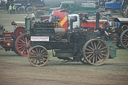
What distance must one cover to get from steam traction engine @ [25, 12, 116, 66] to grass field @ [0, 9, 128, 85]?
339 millimetres

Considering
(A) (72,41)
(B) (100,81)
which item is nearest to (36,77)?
(B) (100,81)

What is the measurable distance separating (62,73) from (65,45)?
5.58 feet


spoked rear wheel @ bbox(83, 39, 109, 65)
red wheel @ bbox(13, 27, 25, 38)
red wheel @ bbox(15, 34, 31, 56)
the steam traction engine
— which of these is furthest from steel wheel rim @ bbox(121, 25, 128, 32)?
spoked rear wheel @ bbox(83, 39, 109, 65)

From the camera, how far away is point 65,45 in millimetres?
11727

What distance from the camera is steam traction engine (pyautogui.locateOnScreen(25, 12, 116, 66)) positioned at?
11.4m

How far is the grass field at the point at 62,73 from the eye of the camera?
9.02 metres

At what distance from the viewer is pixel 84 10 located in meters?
38.0

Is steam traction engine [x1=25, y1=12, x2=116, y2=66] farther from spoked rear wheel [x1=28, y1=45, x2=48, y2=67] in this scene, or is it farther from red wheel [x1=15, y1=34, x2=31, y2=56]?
red wheel [x1=15, y1=34, x2=31, y2=56]

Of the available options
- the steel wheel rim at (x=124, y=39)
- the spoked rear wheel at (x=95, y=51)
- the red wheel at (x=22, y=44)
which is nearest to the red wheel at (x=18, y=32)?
the red wheel at (x=22, y=44)

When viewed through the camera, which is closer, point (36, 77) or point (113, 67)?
point (36, 77)

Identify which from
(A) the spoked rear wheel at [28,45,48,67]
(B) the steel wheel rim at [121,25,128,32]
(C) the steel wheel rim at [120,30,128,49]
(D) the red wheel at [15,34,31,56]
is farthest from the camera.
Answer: (B) the steel wheel rim at [121,25,128,32]

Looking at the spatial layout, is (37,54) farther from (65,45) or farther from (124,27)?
(124,27)

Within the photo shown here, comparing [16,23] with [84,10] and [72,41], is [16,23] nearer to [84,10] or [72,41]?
[72,41]

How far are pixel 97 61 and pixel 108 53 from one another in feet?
1.72
